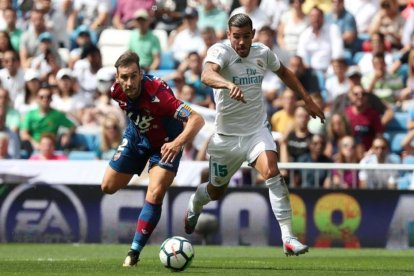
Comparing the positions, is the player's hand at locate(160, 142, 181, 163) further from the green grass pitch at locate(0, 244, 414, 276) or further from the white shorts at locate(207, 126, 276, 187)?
the white shorts at locate(207, 126, 276, 187)

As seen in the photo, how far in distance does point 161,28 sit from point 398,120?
5.69 m

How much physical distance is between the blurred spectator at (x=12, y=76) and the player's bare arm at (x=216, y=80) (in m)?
8.81

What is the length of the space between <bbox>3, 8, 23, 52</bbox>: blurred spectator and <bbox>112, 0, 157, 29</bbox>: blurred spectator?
1.88 metres

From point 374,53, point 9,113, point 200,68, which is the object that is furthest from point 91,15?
point 374,53

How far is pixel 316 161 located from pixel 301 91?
5126 mm

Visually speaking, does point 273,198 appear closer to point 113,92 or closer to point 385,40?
point 113,92

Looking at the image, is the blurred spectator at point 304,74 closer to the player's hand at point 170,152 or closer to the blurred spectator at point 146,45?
the blurred spectator at point 146,45

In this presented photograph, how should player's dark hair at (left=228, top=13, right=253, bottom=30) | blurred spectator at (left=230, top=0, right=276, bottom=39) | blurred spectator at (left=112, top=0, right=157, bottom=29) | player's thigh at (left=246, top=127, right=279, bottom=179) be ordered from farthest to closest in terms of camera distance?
blurred spectator at (left=112, top=0, right=157, bottom=29)
blurred spectator at (left=230, top=0, right=276, bottom=39)
player's thigh at (left=246, top=127, right=279, bottom=179)
player's dark hair at (left=228, top=13, right=253, bottom=30)

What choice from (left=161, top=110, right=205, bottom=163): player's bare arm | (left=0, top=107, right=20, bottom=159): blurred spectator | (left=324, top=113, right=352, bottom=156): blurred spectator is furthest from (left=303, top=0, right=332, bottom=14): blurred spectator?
(left=161, top=110, right=205, bottom=163): player's bare arm

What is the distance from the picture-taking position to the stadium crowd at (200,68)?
19166 millimetres

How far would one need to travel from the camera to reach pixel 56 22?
23.1m

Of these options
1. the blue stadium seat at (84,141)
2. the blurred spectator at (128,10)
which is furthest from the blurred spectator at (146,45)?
the blue stadium seat at (84,141)

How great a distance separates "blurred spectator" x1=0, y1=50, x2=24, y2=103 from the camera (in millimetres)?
21281

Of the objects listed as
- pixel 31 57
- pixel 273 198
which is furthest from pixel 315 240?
pixel 31 57
